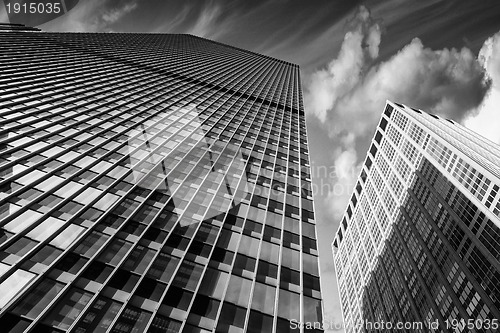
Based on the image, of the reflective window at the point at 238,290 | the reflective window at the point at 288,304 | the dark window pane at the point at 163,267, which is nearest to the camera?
the dark window pane at the point at 163,267

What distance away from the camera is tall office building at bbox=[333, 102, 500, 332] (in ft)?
320

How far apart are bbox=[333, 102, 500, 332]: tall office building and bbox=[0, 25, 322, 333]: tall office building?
70.9 metres

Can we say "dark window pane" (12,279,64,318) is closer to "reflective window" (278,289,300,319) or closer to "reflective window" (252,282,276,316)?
"reflective window" (252,282,276,316)

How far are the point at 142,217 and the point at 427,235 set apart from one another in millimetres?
121155

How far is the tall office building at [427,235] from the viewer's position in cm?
9750

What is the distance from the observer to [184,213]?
111 feet

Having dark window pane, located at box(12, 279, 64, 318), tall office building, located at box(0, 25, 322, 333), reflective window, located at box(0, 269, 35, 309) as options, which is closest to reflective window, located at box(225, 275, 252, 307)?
tall office building, located at box(0, 25, 322, 333)

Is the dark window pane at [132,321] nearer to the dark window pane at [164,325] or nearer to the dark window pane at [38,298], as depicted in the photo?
Answer: the dark window pane at [164,325]

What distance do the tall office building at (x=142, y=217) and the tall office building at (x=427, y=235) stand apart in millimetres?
70892

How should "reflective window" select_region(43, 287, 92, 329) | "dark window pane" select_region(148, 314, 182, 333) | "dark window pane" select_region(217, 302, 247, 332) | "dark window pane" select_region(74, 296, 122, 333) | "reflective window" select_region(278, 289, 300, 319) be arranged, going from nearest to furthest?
"reflective window" select_region(43, 287, 92, 329)
"dark window pane" select_region(74, 296, 122, 333)
"dark window pane" select_region(148, 314, 182, 333)
"dark window pane" select_region(217, 302, 247, 332)
"reflective window" select_region(278, 289, 300, 319)

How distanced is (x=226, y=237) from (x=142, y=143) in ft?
73.6

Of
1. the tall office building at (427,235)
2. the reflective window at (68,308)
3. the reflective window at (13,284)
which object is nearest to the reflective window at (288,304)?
the reflective window at (68,308)

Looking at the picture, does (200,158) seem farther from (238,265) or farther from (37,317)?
(37,317)

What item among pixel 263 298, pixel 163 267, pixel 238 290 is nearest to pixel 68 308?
pixel 163 267
